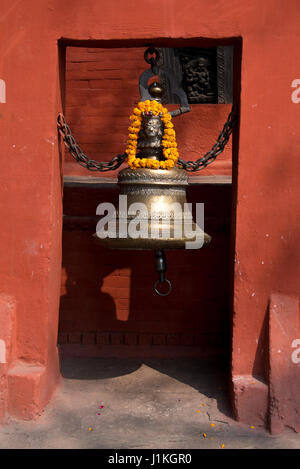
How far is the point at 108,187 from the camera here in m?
4.44

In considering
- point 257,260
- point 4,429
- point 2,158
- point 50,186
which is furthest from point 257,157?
point 4,429

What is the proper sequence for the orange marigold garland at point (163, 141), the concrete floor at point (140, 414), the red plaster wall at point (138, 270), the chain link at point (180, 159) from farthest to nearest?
the red plaster wall at point (138, 270) < the chain link at point (180, 159) < the orange marigold garland at point (163, 141) < the concrete floor at point (140, 414)

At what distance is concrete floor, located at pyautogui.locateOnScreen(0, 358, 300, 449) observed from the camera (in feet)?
10.0

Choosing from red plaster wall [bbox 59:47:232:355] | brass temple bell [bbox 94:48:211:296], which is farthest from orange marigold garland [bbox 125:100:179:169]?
red plaster wall [bbox 59:47:232:355]

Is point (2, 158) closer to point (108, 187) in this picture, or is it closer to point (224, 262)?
point (108, 187)

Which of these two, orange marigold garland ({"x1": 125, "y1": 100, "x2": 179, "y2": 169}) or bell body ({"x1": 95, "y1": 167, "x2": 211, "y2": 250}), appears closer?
bell body ({"x1": 95, "y1": 167, "x2": 211, "y2": 250})

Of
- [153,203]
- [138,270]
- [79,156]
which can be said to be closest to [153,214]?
[153,203]

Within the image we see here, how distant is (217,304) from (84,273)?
1.31 meters

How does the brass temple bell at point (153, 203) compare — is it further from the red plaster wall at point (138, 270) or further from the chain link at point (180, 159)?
the red plaster wall at point (138, 270)

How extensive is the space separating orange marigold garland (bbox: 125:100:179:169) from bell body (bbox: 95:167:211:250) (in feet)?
0.17

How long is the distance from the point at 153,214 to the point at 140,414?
→ 1490 mm

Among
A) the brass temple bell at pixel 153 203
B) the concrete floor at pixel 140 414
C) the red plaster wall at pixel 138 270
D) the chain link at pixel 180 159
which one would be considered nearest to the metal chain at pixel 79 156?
the chain link at pixel 180 159

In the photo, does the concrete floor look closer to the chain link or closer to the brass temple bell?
the brass temple bell

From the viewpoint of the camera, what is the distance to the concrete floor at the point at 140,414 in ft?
10.0
